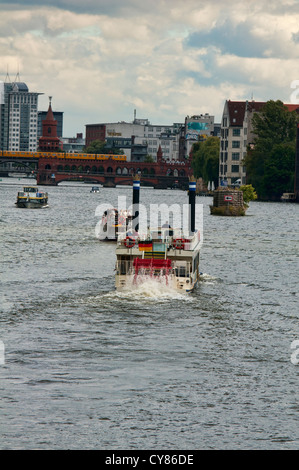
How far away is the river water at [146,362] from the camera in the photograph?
2567 cm

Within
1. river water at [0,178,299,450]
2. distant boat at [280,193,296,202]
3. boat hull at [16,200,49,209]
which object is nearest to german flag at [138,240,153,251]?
river water at [0,178,299,450]

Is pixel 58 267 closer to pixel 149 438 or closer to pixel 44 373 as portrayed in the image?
pixel 44 373

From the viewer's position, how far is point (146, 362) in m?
32.2

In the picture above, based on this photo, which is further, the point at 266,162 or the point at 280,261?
the point at 266,162

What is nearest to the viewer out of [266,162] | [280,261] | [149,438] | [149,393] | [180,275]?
[149,438]

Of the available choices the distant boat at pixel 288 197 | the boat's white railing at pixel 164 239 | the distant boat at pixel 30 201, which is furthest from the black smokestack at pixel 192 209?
the distant boat at pixel 288 197

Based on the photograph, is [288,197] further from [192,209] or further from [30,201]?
[192,209]

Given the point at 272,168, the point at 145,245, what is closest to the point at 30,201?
the point at 272,168

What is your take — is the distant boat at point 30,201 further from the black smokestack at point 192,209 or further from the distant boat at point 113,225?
the black smokestack at point 192,209

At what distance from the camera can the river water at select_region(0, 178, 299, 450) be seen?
2567 cm

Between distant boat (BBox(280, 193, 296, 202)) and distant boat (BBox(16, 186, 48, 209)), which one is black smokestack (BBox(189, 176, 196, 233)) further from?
distant boat (BBox(280, 193, 296, 202))

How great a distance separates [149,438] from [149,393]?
364 centimetres

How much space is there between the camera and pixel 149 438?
25141 mm

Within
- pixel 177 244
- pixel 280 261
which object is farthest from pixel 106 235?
pixel 177 244
